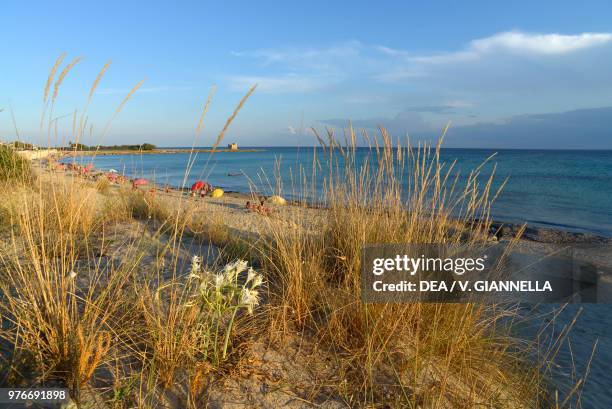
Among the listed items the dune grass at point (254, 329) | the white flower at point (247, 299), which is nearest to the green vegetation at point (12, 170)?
the dune grass at point (254, 329)

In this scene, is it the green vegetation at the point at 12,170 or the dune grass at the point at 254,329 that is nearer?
the dune grass at the point at 254,329

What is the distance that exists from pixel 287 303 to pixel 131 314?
33.2 inches

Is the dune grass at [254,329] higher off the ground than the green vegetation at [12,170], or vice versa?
the green vegetation at [12,170]

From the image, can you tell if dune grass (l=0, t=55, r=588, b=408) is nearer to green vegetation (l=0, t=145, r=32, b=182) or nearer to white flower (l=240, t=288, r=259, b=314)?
white flower (l=240, t=288, r=259, b=314)

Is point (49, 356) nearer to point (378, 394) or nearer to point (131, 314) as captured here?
point (131, 314)

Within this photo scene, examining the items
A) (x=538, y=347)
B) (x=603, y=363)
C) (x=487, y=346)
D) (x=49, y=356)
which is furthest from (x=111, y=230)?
(x=603, y=363)

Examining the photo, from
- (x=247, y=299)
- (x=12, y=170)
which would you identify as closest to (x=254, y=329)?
(x=247, y=299)

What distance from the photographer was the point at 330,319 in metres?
2.19

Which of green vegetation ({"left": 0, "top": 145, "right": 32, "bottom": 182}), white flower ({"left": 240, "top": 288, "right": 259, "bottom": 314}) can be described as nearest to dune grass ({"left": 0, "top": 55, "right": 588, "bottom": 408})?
white flower ({"left": 240, "top": 288, "right": 259, "bottom": 314})

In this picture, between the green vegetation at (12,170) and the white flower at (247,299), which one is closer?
the white flower at (247,299)

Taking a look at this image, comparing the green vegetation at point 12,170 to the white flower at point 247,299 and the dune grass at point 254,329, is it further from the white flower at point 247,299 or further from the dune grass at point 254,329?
the white flower at point 247,299

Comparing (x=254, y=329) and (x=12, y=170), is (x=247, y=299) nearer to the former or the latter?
(x=254, y=329)

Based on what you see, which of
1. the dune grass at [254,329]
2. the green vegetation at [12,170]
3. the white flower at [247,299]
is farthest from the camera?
the green vegetation at [12,170]

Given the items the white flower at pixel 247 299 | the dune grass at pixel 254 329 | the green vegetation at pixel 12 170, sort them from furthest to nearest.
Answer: the green vegetation at pixel 12 170
the white flower at pixel 247 299
the dune grass at pixel 254 329
